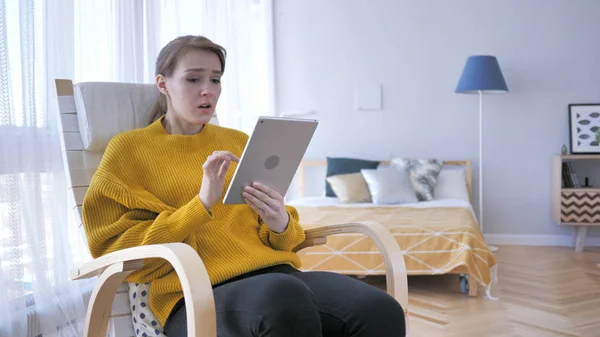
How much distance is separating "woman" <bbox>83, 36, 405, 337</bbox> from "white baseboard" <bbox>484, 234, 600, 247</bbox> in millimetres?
3455

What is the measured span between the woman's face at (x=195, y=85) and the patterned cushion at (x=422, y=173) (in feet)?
9.86

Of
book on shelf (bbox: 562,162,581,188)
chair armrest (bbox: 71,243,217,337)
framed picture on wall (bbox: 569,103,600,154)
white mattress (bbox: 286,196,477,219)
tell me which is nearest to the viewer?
chair armrest (bbox: 71,243,217,337)

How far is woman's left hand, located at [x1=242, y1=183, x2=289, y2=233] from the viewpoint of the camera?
58.4 inches

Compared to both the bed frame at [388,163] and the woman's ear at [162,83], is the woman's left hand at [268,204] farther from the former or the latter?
the bed frame at [388,163]

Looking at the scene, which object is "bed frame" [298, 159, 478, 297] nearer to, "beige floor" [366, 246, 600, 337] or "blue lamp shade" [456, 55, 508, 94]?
"blue lamp shade" [456, 55, 508, 94]

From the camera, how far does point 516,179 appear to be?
4828mm

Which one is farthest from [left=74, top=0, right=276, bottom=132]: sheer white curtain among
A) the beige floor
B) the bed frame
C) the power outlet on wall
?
the beige floor

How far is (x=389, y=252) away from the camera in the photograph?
1.60 meters

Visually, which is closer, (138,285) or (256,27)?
(138,285)

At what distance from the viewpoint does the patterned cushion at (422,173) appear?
4.46 metres

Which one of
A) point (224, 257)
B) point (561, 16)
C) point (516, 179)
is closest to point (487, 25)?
point (561, 16)

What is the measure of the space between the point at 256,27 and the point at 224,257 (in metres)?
3.85

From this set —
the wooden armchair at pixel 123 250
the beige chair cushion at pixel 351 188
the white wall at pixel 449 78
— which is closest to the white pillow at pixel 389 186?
the beige chair cushion at pixel 351 188

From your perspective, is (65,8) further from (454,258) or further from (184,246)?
(454,258)
